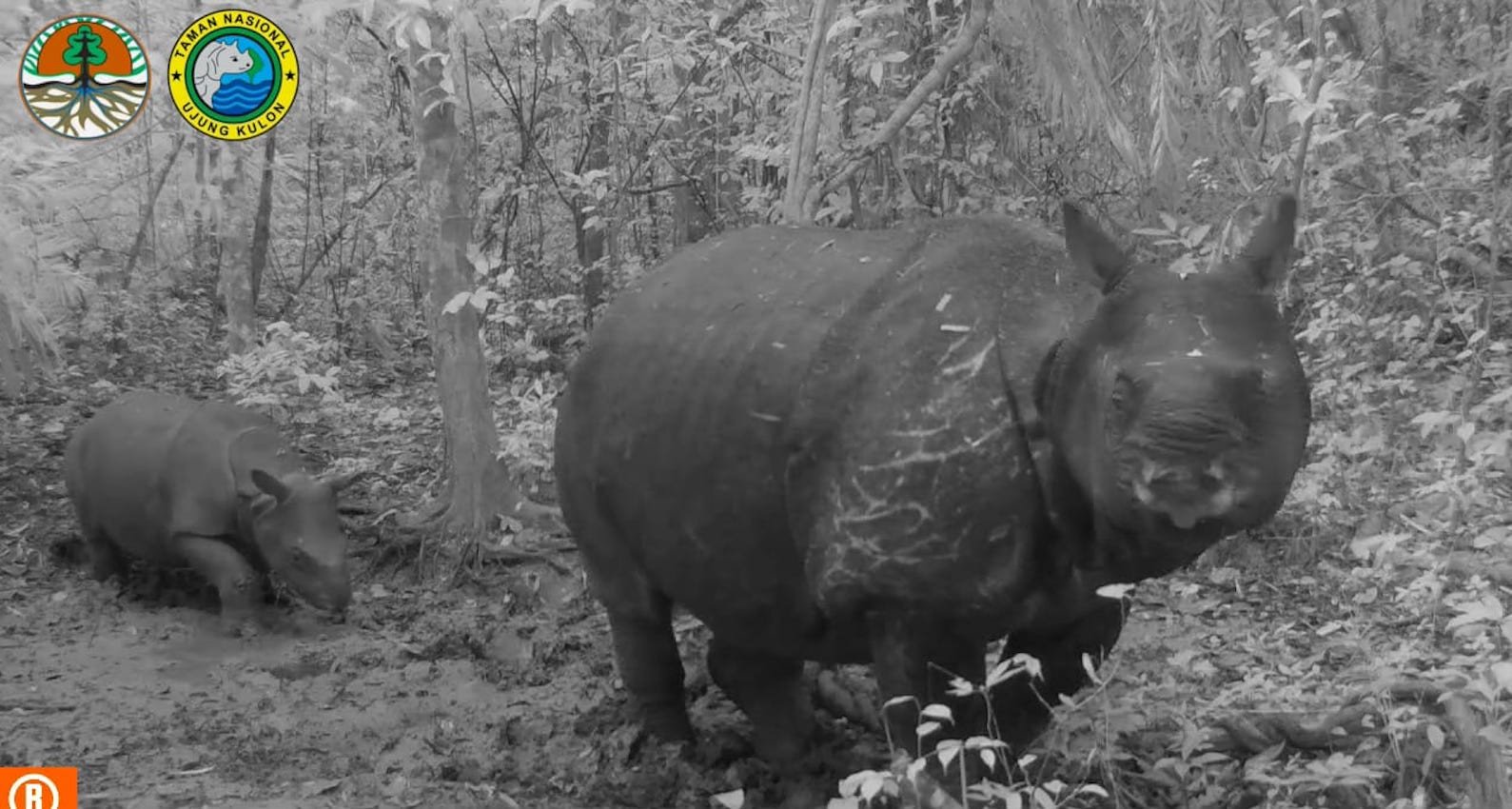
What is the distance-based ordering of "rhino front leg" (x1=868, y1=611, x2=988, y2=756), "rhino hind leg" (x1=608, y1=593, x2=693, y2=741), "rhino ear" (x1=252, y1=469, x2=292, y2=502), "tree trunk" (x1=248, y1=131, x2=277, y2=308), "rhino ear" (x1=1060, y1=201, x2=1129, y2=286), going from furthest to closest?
1. "tree trunk" (x1=248, y1=131, x2=277, y2=308)
2. "rhino ear" (x1=252, y1=469, x2=292, y2=502)
3. "rhino hind leg" (x1=608, y1=593, x2=693, y2=741)
4. "rhino front leg" (x1=868, y1=611, x2=988, y2=756)
5. "rhino ear" (x1=1060, y1=201, x2=1129, y2=286)

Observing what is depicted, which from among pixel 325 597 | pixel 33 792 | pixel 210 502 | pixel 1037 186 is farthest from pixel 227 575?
pixel 1037 186

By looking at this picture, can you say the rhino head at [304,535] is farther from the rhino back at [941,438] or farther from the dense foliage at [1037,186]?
the rhino back at [941,438]

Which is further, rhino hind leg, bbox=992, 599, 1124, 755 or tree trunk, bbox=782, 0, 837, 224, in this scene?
tree trunk, bbox=782, 0, 837, 224

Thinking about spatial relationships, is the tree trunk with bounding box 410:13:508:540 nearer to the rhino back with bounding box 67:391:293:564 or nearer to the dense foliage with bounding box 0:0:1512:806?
the dense foliage with bounding box 0:0:1512:806

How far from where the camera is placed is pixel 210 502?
8875 mm

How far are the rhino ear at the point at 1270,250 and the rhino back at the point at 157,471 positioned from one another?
7.03 m

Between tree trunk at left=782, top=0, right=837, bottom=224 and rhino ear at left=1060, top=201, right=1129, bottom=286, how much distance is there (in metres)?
3.17

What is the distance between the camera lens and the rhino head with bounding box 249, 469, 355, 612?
8.32 m

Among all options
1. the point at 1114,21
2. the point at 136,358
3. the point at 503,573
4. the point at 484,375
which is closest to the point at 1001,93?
the point at 1114,21

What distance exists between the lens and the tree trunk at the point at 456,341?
855 centimetres

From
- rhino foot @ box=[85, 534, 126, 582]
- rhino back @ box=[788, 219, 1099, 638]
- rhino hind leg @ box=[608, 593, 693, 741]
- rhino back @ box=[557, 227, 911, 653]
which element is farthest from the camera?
rhino foot @ box=[85, 534, 126, 582]

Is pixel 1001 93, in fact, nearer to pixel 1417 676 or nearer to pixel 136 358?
pixel 1417 676

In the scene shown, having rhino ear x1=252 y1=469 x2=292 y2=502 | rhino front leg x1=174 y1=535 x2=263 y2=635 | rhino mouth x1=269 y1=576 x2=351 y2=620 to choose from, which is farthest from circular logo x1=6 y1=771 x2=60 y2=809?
rhino ear x1=252 y1=469 x2=292 y2=502

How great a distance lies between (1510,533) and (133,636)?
7089mm
